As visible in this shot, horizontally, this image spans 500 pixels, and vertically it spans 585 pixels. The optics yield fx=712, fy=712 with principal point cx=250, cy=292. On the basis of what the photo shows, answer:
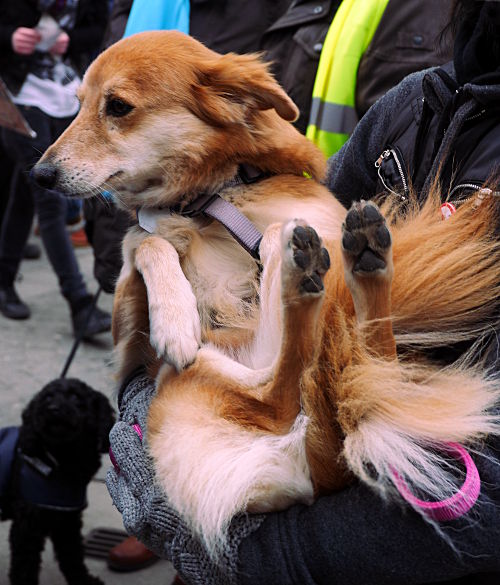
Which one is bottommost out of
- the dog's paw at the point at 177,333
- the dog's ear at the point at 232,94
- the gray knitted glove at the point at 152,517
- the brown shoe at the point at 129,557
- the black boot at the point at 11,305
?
the black boot at the point at 11,305

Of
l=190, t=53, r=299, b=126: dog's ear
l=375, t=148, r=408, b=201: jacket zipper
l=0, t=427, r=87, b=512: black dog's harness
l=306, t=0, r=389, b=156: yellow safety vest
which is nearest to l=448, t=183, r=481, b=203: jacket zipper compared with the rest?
l=375, t=148, r=408, b=201: jacket zipper

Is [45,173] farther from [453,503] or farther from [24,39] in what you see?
[24,39]

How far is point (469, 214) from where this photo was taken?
1278 mm

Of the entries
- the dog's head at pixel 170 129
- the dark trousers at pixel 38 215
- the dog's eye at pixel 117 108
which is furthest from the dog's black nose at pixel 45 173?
the dark trousers at pixel 38 215

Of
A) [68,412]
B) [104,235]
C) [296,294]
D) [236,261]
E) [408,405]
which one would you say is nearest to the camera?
[408,405]

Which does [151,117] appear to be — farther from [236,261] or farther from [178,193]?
[236,261]

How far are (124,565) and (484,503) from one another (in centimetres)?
226

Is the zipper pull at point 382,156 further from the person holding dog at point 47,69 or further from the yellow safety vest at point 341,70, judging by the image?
the person holding dog at point 47,69

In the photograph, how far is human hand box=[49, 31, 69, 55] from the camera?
431 cm

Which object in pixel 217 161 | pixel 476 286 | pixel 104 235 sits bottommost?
pixel 104 235

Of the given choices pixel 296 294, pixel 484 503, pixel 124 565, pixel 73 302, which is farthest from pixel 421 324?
pixel 73 302

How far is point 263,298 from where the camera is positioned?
5.21 ft

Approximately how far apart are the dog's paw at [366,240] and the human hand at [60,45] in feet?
11.8

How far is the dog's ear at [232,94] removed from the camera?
1.92 meters
